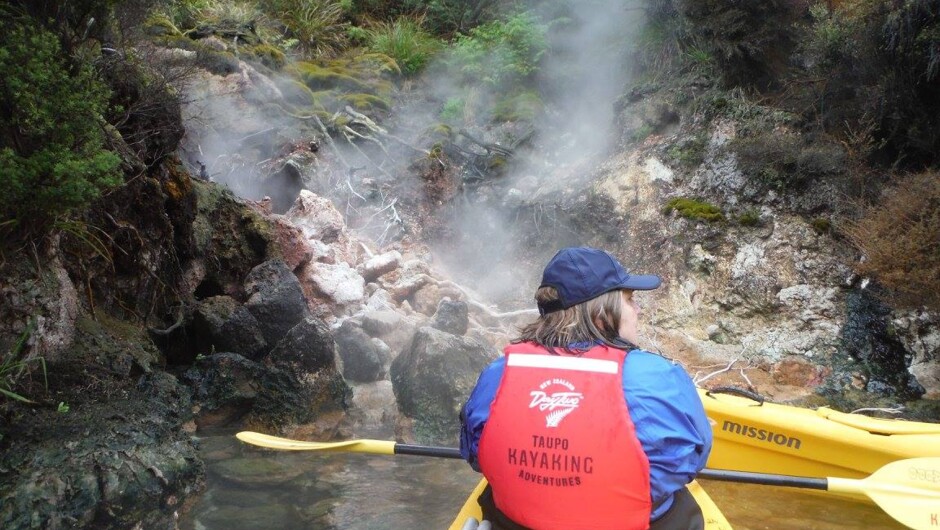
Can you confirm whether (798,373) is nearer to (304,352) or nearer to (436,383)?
(436,383)

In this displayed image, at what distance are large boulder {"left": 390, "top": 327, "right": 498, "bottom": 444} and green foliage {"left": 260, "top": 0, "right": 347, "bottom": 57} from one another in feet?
31.4

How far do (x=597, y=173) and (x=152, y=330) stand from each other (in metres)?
6.11

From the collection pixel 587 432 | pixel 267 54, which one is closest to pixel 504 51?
pixel 267 54

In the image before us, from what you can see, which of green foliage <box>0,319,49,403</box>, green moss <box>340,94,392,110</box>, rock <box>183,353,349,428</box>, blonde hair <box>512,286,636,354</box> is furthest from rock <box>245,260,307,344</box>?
green moss <box>340,94,392,110</box>

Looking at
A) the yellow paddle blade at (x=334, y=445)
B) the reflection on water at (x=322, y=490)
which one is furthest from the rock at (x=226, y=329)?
the yellow paddle blade at (x=334, y=445)

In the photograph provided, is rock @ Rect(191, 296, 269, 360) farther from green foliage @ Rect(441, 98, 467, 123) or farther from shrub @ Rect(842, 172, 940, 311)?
green foliage @ Rect(441, 98, 467, 123)

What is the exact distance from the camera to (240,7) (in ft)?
41.6

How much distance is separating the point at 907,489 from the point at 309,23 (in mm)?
13048

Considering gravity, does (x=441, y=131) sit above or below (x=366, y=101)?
below

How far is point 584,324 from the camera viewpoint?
2.36 meters

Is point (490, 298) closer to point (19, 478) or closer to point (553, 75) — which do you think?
point (553, 75)

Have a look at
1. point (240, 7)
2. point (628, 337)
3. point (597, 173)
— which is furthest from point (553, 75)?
point (628, 337)

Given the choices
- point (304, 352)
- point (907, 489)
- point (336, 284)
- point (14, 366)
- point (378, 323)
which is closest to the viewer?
point (14, 366)

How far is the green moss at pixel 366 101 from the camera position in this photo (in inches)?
472
